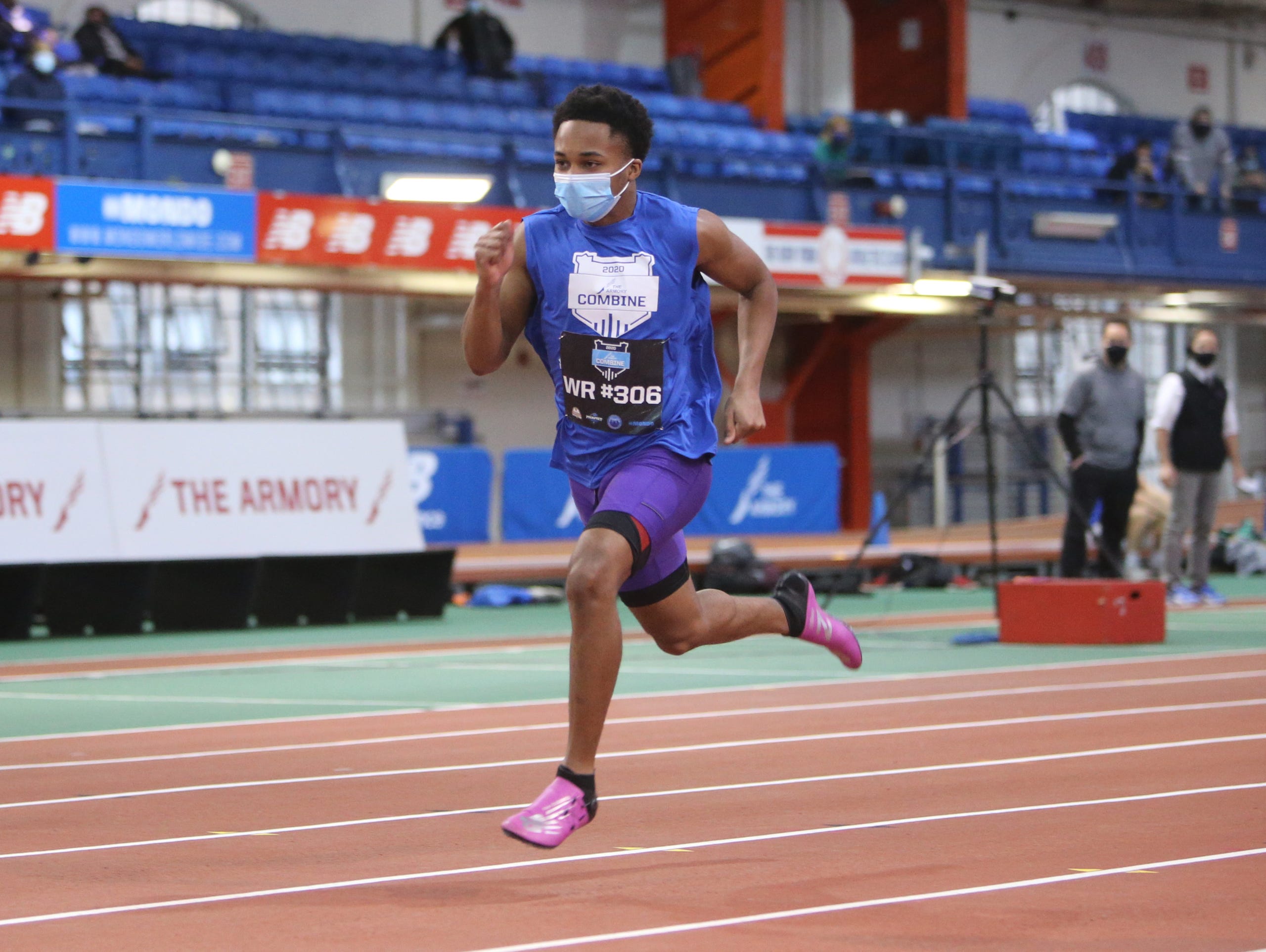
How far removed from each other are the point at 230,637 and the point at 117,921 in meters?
8.75

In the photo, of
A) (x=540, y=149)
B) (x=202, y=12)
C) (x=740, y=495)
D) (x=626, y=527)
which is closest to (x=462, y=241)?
(x=540, y=149)

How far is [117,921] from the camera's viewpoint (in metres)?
3.62

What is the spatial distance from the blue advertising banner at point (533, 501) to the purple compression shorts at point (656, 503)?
48.2 feet

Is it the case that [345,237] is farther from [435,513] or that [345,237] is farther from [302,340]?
[302,340]

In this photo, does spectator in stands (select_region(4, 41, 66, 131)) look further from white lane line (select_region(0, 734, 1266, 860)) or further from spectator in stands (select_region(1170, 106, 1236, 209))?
spectator in stands (select_region(1170, 106, 1236, 209))

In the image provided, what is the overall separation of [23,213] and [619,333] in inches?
521

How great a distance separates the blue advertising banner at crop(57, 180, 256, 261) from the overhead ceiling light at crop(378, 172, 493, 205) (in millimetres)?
2207

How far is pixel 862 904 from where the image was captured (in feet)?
12.2

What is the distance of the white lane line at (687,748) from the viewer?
545cm

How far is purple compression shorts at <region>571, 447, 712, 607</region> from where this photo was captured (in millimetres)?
4395

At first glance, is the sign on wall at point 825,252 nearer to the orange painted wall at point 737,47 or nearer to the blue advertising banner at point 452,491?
the blue advertising banner at point 452,491

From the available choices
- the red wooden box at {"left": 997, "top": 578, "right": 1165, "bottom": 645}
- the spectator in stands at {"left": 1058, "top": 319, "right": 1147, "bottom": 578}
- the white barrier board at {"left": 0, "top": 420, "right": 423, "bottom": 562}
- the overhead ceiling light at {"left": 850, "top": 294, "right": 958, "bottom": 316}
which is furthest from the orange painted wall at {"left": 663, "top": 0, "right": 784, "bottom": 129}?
the red wooden box at {"left": 997, "top": 578, "right": 1165, "bottom": 645}

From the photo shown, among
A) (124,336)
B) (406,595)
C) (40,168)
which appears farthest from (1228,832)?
(124,336)

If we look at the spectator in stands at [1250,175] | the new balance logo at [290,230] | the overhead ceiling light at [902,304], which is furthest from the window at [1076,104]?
the new balance logo at [290,230]
